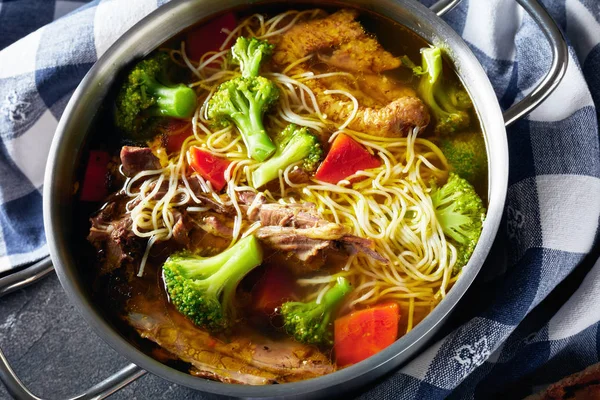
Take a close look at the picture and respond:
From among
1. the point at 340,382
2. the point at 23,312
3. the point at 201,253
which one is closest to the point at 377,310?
the point at 340,382

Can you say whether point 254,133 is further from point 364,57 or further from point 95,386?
point 95,386

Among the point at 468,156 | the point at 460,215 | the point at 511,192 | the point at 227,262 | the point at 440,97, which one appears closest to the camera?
the point at 227,262

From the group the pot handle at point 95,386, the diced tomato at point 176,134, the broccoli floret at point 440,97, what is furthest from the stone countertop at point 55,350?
the broccoli floret at point 440,97

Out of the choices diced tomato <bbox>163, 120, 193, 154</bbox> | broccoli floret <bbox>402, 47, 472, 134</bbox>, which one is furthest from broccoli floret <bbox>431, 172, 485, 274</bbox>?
diced tomato <bbox>163, 120, 193, 154</bbox>

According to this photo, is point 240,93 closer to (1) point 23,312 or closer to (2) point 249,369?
(2) point 249,369

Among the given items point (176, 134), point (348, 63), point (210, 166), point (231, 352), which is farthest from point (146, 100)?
point (231, 352)

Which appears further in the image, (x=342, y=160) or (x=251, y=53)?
(x=251, y=53)
